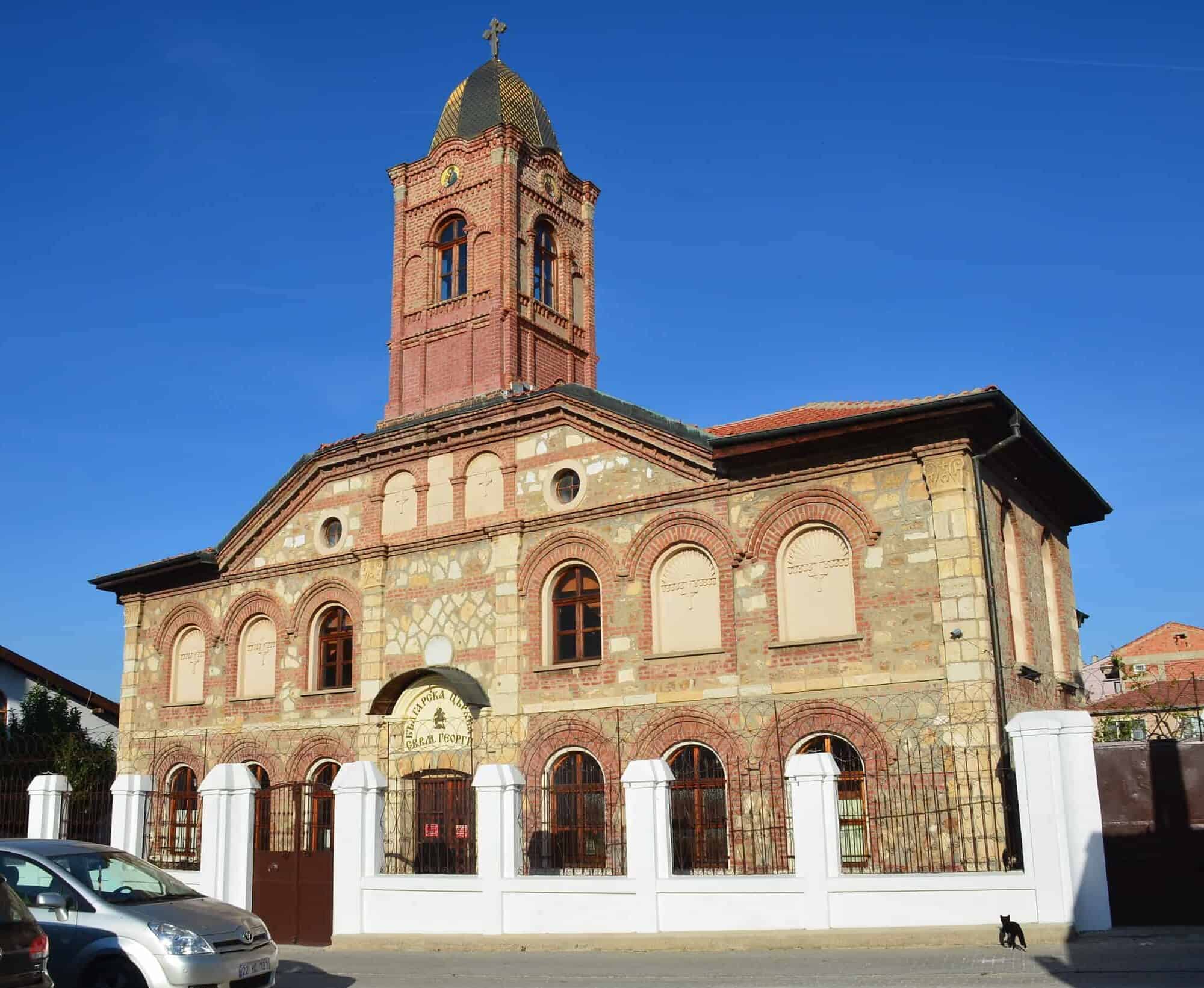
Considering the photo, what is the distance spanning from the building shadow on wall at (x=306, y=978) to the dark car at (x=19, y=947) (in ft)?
13.1

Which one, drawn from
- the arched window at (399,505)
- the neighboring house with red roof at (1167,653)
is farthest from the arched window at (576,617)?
the neighboring house with red roof at (1167,653)

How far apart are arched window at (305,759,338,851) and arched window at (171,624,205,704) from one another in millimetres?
3966

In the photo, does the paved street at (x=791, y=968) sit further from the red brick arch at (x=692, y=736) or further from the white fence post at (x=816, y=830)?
the red brick arch at (x=692, y=736)

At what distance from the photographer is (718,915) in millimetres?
13086

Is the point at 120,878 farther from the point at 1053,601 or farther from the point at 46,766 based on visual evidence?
the point at 46,766

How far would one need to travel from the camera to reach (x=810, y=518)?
17.4 metres

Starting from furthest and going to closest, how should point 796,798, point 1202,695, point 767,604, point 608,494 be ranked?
point 1202,695, point 608,494, point 767,604, point 796,798

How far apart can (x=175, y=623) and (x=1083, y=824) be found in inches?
750

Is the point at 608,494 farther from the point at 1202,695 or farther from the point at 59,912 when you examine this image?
the point at 1202,695

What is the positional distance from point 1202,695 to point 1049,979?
29955mm

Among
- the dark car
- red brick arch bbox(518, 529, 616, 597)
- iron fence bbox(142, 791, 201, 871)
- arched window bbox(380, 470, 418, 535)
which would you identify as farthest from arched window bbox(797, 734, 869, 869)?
the dark car

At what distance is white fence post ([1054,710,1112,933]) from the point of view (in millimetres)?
11891

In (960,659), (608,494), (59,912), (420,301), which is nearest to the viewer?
(59,912)

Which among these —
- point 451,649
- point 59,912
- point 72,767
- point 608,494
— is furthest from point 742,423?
point 72,767
